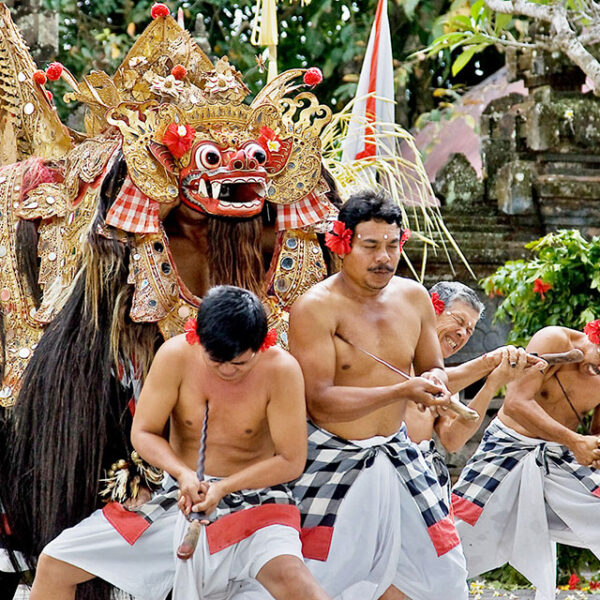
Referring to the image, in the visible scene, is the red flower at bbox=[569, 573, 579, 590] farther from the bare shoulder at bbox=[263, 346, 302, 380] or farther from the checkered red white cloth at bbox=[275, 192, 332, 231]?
the bare shoulder at bbox=[263, 346, 302, 380]

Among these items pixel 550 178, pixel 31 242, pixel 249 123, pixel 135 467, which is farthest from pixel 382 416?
pixel 550 178

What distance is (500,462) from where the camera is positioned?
536cm

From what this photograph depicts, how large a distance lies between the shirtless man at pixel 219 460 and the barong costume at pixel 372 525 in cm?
23

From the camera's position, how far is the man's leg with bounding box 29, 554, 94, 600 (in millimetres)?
3988

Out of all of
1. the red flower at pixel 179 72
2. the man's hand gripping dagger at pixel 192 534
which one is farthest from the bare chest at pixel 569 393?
the man's hand gripping dagger at pixel 192 534

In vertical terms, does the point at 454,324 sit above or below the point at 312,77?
below

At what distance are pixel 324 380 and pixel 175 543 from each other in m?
0.65

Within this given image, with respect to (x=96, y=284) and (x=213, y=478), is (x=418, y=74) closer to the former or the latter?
(x=96, y=284)

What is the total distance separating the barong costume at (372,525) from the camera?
418cm

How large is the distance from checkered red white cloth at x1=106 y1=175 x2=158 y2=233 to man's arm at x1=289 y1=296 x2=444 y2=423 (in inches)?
25.8

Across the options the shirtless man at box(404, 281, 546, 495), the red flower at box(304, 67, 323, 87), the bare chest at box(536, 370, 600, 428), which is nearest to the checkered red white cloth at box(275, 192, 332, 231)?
the red flower at box(304, 67, 323, 87)

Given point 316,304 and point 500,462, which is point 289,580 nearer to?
point 316,304

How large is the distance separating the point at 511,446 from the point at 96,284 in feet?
5.89

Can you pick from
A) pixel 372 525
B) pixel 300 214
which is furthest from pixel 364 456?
pixel 300 214
